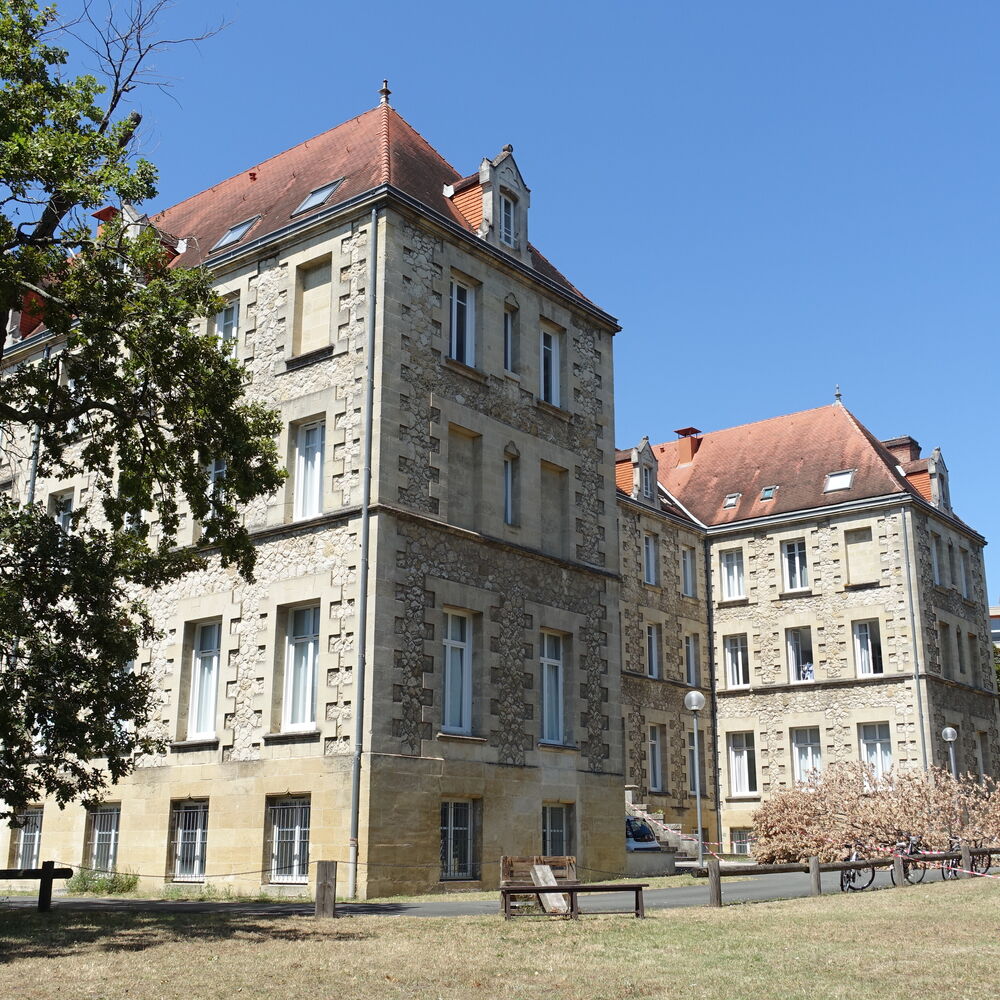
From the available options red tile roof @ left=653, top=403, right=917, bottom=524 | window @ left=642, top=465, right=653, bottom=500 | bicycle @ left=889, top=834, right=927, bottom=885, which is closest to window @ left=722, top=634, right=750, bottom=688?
red tile roof @ left=653, top=403, right=917, bottom=524

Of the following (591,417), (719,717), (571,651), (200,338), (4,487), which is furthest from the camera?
(719,717)

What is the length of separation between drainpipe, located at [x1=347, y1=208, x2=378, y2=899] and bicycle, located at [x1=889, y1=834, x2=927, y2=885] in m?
8.82

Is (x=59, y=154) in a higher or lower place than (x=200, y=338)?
higher

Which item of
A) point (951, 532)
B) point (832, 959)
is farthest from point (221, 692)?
point (951, 532)

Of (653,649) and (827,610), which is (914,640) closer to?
(827,610)

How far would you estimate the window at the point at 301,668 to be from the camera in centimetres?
2096

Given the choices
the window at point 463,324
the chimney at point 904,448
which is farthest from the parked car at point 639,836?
the chimney at point 904,448

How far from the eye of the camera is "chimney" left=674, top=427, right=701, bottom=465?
1772 inches

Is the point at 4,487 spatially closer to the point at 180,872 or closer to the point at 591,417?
the point at 180,872

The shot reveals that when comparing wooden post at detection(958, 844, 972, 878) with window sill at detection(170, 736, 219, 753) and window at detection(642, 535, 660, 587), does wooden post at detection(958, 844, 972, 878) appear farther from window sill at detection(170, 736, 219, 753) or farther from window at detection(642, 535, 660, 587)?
window at detection(642, 535, 660, 587)

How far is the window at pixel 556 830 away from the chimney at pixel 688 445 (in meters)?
23.3

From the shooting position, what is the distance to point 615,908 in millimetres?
16641

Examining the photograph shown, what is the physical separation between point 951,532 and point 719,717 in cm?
988

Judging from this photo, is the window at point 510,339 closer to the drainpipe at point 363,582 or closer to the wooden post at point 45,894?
the drainpipe at point 363,582
